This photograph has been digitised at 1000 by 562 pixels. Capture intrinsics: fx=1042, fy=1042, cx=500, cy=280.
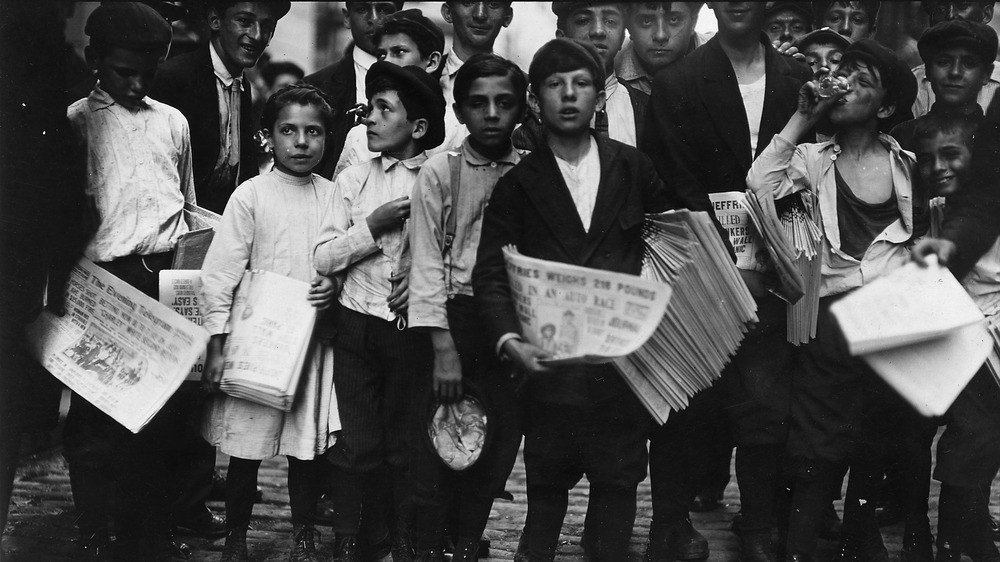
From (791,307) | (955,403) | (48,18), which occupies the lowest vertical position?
(955,403)

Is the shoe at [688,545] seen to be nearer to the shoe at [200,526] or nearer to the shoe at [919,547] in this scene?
the shoe at [919,547]

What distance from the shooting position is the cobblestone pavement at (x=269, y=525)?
4.39 m

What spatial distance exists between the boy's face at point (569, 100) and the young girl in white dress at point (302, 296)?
3.26 ft

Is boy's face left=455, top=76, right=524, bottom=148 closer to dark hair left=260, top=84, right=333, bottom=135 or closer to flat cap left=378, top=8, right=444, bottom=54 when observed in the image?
dark hair left=260, top=84, right=333, bottom=135

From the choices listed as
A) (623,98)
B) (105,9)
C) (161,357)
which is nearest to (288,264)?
(161,357)

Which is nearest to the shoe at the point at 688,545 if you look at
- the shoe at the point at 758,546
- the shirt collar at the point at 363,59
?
the shoe at the point at 758,546

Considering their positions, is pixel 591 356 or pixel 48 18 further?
pixel 48 18

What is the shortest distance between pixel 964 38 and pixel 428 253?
2.27m

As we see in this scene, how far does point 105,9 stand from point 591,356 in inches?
95.6

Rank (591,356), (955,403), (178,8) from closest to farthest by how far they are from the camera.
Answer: (591,356) → (955,403) → (178,8)

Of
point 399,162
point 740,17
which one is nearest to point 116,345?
point 399,162

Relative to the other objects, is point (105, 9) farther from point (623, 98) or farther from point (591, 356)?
point (591, 356)

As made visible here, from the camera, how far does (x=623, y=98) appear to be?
14.6 feet

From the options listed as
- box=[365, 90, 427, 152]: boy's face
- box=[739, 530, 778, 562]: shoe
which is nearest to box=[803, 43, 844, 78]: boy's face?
box=[365, 90, 427, 152]: boy's face
